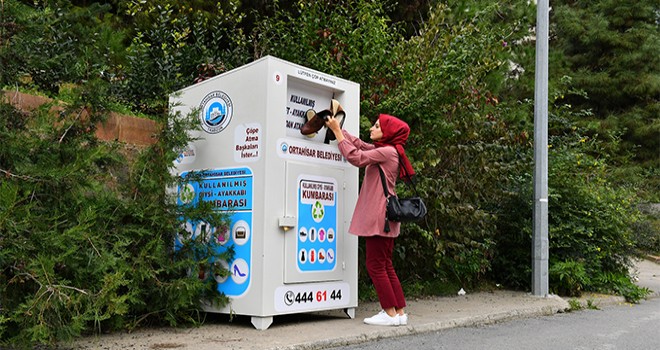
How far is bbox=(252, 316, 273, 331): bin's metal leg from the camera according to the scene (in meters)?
5.20

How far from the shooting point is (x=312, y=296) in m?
5.59

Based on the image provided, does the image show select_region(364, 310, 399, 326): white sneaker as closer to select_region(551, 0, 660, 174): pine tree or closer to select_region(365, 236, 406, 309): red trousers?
select_region(365, 236, 406, 309): red trousers

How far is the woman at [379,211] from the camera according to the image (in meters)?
5.61

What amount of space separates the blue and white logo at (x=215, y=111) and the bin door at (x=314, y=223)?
2.36 ft

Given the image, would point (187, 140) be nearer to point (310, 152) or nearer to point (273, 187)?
point (273, 187)

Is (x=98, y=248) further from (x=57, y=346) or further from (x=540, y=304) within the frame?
(x=540, y=304)

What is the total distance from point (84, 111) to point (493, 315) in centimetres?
451

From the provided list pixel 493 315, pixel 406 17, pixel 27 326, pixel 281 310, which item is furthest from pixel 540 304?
pixel 27 326

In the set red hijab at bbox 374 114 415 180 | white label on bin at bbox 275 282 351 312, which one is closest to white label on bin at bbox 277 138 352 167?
red hijab at bbox 374 114 415 180

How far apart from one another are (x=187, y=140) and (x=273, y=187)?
0.82 meters

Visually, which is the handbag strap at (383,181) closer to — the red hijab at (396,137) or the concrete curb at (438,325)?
the red hijab at (396,137)

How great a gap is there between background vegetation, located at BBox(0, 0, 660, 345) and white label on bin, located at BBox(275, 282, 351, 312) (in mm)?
606

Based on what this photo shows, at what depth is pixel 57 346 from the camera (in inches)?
171

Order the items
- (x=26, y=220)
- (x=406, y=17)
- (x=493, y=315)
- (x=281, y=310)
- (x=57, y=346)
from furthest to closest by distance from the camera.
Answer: (x=406, y=17) → (x=493, y=315) → (x=281, y=310) → (x=57, y=346) → (x=26, y=220)
